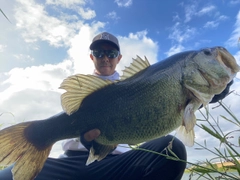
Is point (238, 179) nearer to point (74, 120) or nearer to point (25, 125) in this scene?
point (74, 120)

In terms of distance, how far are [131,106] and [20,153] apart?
1.19m

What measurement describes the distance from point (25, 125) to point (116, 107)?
3.29 ft

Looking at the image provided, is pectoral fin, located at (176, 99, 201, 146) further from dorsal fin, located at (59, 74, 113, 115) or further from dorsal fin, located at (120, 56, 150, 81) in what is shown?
dorsal fin, located at (59, 74, 113, 115)

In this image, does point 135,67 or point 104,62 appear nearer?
point 135,67

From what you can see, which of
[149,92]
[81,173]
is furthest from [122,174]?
[149,92]

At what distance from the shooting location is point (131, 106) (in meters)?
2.39

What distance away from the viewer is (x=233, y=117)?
2.24 metres

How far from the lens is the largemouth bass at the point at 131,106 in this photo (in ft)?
7.66

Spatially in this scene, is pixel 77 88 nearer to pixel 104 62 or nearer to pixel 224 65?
pixel 224 65

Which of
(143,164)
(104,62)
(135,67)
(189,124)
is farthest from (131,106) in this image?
(104,62)

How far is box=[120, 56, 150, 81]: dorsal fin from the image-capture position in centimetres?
258

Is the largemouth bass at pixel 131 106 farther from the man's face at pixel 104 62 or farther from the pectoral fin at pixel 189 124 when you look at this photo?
the man's face at pixel 104 62

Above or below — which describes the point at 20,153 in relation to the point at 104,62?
below

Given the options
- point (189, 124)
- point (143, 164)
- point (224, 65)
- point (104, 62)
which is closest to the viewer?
point (189, 124)
